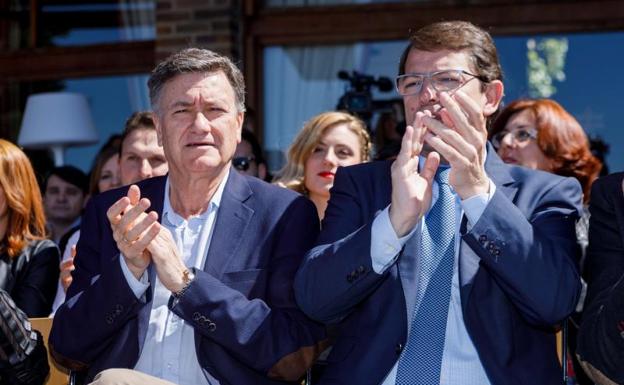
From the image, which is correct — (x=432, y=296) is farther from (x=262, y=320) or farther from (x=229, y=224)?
(x=229, y=224)

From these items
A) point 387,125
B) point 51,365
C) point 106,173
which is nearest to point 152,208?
point 51,365

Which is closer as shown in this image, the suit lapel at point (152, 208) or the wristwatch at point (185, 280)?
the wristwatch at point (185, 280)

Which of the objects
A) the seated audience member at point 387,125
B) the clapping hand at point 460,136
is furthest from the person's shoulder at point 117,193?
the seated audience member at point 387,125

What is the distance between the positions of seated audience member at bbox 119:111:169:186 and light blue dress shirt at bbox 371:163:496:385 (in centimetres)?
199

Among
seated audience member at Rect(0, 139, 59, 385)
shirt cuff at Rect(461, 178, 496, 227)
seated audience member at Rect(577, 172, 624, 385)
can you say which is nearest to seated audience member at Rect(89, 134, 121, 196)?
seated audience member at Rect(0, 139, 59, 385)

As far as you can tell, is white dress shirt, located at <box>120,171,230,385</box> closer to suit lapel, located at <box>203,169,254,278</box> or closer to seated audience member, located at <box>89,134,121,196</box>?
suit lapel, located at <box>203,169,254,278</box>

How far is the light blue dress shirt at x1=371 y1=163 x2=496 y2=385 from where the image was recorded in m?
3.03

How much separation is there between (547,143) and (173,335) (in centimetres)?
248

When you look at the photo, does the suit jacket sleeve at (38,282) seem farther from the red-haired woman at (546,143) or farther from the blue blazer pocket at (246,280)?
the red-haired woman at (546,143)

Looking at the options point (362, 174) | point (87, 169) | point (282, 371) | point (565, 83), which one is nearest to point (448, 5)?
point (565, 83)

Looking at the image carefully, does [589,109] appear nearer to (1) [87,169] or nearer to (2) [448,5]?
(2) [448,5]

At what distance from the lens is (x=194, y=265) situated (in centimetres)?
351

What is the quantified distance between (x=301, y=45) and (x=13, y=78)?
245 centimetres

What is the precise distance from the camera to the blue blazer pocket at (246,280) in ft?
11.2
